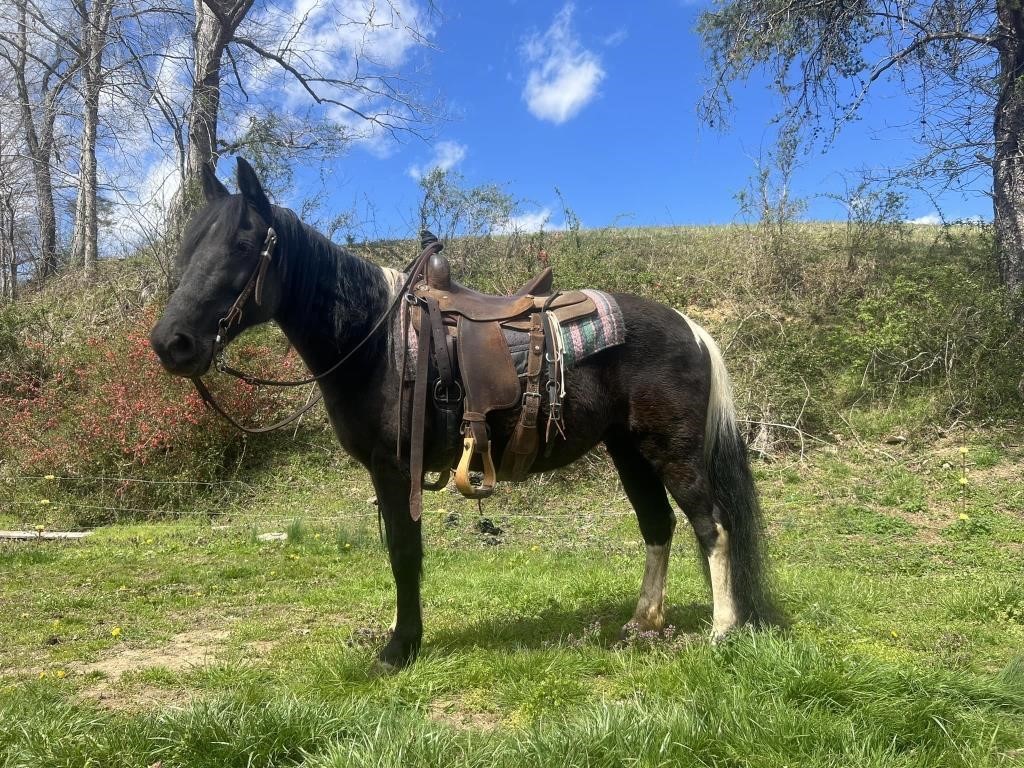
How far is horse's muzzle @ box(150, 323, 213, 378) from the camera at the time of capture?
108 inches

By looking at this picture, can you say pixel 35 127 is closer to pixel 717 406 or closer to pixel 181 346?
pixel 181 346

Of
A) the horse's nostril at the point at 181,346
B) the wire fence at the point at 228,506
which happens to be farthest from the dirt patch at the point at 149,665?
the wire fence at the point at 228,506

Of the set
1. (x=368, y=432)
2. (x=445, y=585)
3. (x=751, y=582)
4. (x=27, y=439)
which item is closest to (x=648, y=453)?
(x=751, y=582)

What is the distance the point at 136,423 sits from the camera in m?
9.97

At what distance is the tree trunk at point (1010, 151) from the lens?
997cm

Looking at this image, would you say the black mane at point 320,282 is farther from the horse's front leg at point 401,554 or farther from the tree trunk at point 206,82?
the tree trunk at point 206,82

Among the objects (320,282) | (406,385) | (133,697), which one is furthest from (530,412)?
(133,697)

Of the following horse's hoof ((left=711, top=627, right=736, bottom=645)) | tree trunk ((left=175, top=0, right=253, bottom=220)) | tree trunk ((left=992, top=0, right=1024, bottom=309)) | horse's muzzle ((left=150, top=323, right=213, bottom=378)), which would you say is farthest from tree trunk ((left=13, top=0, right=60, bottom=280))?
tree trunk ((left=992, top=0, right=1024, bottom=309))

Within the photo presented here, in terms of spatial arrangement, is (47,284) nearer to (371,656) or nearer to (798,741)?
(371,656)

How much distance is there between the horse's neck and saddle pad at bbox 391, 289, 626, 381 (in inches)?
6.8

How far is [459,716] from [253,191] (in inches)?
100

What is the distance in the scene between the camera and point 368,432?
3.29 metres

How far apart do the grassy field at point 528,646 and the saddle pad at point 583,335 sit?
5.07 ft

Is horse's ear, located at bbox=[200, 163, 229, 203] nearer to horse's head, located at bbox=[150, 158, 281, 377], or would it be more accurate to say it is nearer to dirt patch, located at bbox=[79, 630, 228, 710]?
horse's head, located at bbox=[150, 158, 281, 377]
